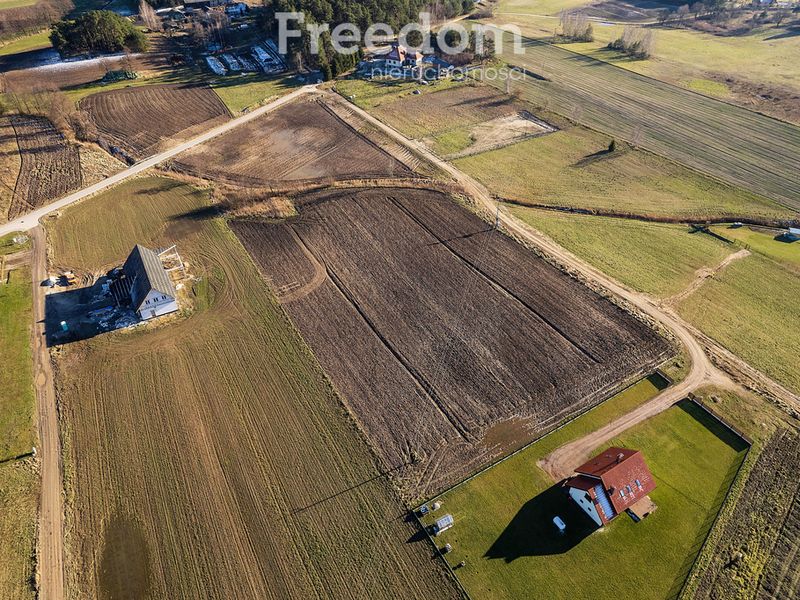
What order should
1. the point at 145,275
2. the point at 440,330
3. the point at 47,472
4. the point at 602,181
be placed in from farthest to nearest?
the point at 602,181 → the point at 145,275 → the point at 440,330 → the point at 47,472

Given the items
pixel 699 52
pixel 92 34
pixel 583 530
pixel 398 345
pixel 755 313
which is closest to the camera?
pixel 583 530

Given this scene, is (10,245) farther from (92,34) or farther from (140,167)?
(92,34)

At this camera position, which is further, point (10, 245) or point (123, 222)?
point (123, 222)

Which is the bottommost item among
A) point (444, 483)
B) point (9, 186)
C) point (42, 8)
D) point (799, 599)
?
point (799, 599)

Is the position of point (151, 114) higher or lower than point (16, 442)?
higher

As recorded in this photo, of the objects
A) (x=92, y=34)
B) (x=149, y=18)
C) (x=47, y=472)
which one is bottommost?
(x=47, y=472)

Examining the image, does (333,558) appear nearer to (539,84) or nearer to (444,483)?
(444,483)

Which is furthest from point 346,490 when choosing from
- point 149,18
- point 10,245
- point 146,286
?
point 149,18

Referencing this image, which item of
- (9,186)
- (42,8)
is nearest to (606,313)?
(9,186)
